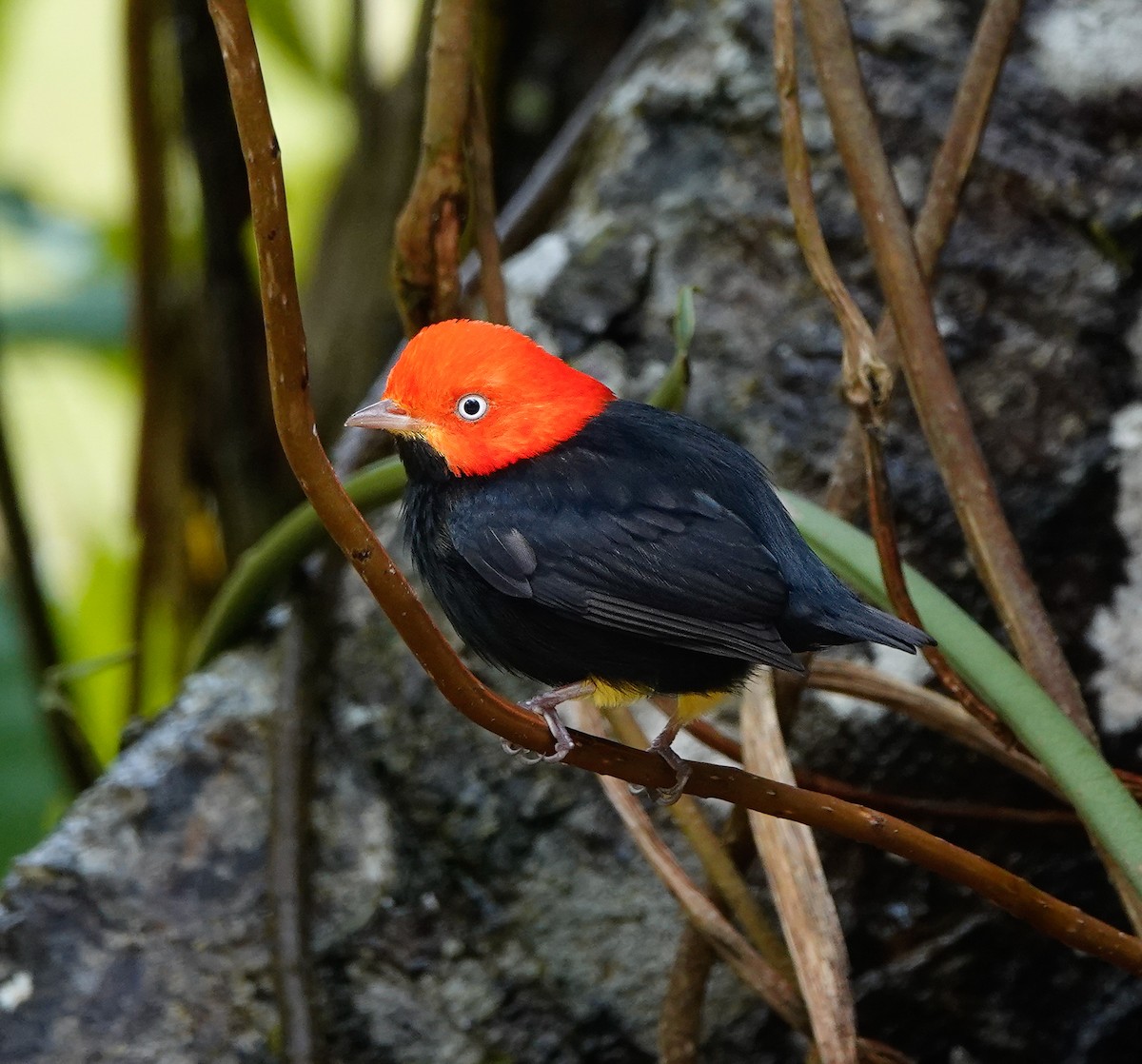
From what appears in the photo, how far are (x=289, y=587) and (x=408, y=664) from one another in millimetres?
329

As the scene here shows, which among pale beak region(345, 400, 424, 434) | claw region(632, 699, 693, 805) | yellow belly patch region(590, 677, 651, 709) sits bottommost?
claw region(632, 699, 693, 805)

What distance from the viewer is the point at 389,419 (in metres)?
2.02

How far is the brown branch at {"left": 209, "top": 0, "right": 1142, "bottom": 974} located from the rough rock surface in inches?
32.9

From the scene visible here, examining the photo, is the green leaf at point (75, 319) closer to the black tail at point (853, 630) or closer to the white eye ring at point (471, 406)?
the white eye ring at point (471, 406)

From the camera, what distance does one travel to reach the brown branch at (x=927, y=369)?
2.07 m

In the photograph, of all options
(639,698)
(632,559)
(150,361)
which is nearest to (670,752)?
(639,698)

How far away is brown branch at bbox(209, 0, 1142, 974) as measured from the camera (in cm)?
124

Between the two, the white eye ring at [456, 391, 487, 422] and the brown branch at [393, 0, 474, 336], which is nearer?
the white eye ring at [456, 391, 487, 422]

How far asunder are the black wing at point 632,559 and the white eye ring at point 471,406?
114 millimetres

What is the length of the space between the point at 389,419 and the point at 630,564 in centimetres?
43

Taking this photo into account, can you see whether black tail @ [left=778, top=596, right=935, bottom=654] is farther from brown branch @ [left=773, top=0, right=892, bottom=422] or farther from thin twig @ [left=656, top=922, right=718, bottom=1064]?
thin twig @ [left=656, top=922, right=718, bottom=1064]

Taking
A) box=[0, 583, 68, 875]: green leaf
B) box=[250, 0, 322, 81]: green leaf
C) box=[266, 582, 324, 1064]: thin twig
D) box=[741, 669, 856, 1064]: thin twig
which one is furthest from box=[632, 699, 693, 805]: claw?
box=[250, 0, 322, 81]: green leaf

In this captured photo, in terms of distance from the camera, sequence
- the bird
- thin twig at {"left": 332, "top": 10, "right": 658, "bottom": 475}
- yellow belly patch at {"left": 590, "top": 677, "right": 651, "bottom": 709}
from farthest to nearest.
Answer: thin twig at {"left": 332, "top": 10, "right": 658, "bottom": 475} < yellow belly patch at {"left": 590, "top": 677, "right": 651, "bottom": 709} < the bird

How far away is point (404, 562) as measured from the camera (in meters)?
2.84
